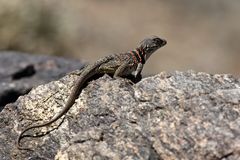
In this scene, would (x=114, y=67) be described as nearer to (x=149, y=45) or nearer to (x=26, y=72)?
(x=149, y=45)

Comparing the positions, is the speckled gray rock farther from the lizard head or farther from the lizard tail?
the lizard head

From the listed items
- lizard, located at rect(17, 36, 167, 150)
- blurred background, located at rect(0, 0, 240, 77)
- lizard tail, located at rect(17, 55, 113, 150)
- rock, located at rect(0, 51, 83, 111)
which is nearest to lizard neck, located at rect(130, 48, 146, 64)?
lizard, located at rect(17, 36, 167, 150)

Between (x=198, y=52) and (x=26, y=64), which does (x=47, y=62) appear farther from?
(x=198, y=52)

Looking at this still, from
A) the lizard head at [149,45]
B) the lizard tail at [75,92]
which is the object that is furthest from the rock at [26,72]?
the lizard tail at [75,92]

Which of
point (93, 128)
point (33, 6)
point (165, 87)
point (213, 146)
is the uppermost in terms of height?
point (33, 6)

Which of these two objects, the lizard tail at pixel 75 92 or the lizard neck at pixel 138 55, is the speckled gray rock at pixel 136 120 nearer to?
the lizard tail at pixel 75 92

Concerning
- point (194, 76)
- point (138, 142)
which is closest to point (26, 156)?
point (138, 142)

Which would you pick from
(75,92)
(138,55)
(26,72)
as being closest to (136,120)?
(75,92)
